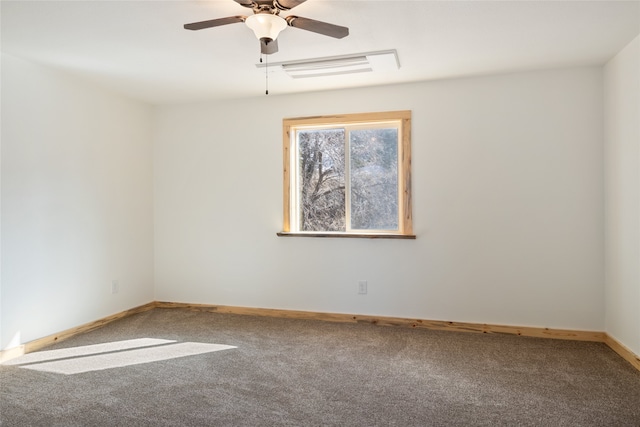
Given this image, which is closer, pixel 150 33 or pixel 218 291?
pixel 150 33

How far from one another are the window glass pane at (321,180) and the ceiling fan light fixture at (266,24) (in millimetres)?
1945

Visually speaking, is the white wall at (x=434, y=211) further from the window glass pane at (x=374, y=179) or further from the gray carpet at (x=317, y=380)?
the gray carpet at (x=317, y=380)

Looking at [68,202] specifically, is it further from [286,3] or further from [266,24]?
[286,3]

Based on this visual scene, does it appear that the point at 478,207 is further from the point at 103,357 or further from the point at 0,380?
the point at 0,380

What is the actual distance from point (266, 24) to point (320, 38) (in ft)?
A: 2.32

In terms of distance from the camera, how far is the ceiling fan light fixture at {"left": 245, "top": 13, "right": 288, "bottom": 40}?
2104mm

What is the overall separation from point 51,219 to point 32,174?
15.7 inches

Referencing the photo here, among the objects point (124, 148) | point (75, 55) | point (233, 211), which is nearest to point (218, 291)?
point (233, 211)

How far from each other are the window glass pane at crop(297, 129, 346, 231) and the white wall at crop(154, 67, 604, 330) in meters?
0.23

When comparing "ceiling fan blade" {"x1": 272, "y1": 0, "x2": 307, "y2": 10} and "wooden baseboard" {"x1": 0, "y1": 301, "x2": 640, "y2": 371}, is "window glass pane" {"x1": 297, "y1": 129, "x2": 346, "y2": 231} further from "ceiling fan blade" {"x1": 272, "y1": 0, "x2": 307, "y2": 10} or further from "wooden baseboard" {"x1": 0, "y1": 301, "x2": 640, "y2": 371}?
"ceiling fan blade" {"x1": 272, "y1": 0, "x2": 307, "y2": 10}

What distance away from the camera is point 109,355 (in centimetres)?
304

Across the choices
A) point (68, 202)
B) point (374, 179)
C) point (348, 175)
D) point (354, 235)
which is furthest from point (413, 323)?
point (68, 202)

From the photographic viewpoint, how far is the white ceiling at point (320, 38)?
232cm

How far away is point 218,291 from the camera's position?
4.34m
